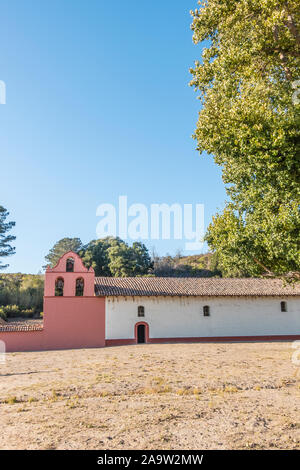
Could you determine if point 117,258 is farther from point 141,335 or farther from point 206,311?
point 206,311

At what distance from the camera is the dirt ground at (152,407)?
215 inches

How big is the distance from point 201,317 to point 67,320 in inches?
401

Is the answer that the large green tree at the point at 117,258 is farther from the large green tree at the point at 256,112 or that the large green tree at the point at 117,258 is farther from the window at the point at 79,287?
the large green tree at the point at 256,112

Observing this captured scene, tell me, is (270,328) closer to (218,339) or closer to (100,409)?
(218,339)

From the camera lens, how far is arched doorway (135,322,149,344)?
81.7ft

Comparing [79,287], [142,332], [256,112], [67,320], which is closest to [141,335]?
[142,332]

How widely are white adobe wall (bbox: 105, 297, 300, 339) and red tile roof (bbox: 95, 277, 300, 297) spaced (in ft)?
1.77

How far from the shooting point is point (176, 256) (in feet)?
265

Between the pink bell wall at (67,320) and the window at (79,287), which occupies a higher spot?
the window at (79,287)

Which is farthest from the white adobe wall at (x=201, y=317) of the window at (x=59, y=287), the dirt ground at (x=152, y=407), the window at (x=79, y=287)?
the dirt ground at (x=152, y=407)

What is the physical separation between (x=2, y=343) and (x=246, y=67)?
70.7ft

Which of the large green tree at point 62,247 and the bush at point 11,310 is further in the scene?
the large green tree at point 62,247

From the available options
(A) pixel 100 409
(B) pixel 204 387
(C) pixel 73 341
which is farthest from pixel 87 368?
(C) pixel 73 341

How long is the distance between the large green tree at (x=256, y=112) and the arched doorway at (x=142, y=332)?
538 inches
